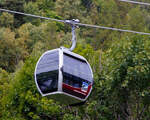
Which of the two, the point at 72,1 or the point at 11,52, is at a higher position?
the point at 72,1

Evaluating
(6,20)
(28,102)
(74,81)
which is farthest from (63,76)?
(6,20)

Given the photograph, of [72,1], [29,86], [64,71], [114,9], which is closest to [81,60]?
[64,71]

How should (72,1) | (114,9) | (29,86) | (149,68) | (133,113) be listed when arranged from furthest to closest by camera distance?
(72,1)
(114,9)
(29,86)
(133,113)
(149,68)

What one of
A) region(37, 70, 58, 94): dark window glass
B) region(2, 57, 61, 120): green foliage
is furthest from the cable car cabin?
region(2, 57, 61, 120): green foliage

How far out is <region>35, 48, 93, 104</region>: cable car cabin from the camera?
8945 millimetres

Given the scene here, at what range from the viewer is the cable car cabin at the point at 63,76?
895 centimetres

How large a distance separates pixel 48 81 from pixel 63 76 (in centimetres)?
45

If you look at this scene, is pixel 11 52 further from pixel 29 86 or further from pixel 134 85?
pixel 134 85

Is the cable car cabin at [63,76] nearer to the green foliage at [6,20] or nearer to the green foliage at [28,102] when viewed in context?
the green foliage at [28,102]

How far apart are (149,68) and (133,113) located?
6.93 ft

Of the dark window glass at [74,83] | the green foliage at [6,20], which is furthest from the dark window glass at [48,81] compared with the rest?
the green foliage at [6,20]

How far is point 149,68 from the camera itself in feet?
42.5

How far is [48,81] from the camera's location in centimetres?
919

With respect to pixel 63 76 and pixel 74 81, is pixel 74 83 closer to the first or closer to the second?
pixel 74 81
